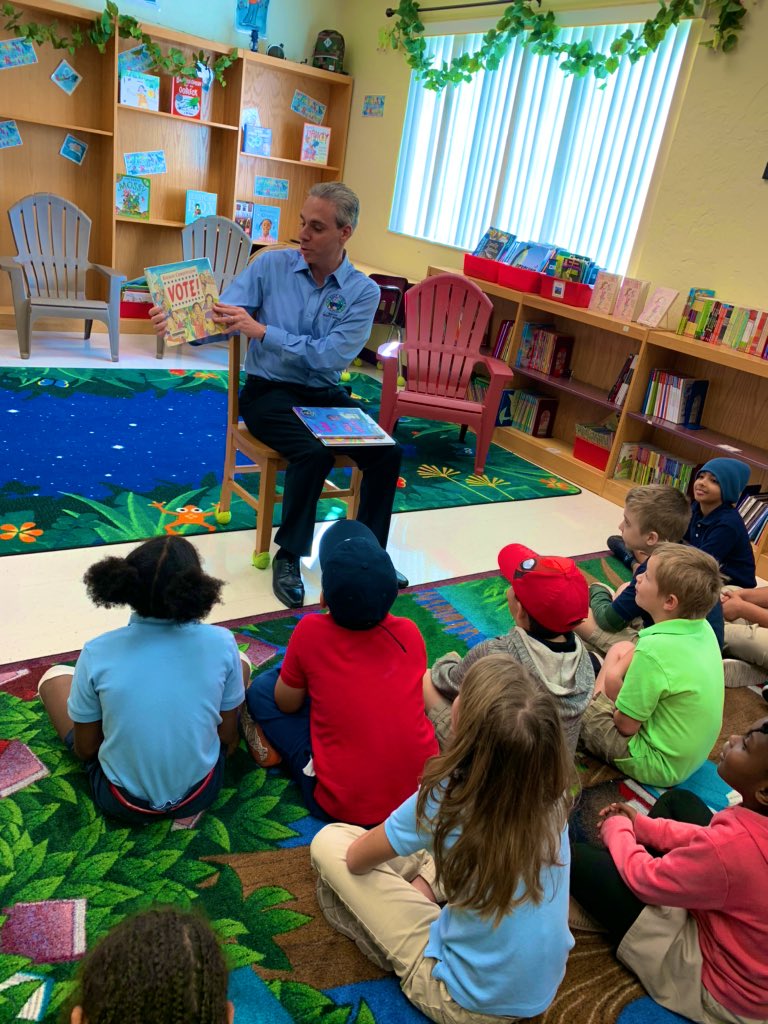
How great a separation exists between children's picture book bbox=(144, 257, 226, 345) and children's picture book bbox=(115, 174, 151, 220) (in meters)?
3.58

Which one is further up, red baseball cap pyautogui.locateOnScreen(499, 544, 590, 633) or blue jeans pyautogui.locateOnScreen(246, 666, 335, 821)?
red baseball cap pyautogui.locateOnScreen(499, 544, 590, 633)

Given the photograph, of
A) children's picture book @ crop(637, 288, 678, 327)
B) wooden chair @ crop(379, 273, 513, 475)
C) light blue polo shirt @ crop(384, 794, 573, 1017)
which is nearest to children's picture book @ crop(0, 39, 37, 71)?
wooden chair @ crop(379, 273, 513, 475)

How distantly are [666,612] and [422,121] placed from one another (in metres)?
5.32

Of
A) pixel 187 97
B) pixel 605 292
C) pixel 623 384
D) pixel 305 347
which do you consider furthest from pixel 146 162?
pixel 623 384

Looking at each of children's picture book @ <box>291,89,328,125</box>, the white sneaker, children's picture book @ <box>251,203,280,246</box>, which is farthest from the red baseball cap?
children's picture book @ <box>291,89,328,125</box>

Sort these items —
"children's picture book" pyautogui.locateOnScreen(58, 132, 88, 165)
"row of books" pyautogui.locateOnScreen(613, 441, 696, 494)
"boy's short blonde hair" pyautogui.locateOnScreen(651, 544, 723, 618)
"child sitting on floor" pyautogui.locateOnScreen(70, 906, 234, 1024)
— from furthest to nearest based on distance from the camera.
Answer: "children's picture book" pyautogui.locateOnScreen(58, 132, 88, 165) < "row of books" pyautogui.locateOnScreen(613, 441, 696, 494) < "boy's short blonde hair" pyautogui.locateOnScreen(651, 544, 723, 618) < "child sitting on floor" pyautogui.locateOnScreen(70, 906, 234, 1024)

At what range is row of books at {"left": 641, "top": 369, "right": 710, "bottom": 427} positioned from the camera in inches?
167

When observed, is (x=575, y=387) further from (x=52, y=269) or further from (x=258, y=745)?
(x=52, y=269)

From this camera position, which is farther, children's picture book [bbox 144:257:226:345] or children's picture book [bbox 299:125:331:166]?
children's picture book [bbox 299:125:331:166]

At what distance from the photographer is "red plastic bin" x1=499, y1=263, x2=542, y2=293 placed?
489cm

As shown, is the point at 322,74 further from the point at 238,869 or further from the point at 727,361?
the point at 238,869

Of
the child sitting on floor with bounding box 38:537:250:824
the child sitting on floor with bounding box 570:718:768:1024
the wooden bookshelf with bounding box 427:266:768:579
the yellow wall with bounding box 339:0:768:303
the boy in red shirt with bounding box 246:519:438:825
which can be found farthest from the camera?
the wooden bookshelf with bounding box 427:266:768:579

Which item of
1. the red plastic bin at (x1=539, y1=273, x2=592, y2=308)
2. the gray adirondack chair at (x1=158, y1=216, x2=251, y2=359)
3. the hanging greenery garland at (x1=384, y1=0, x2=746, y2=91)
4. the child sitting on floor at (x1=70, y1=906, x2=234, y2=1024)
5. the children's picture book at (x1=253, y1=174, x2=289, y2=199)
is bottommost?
the child sitting on floor at (x1=70, y1=906, x2=234, y2=1024)

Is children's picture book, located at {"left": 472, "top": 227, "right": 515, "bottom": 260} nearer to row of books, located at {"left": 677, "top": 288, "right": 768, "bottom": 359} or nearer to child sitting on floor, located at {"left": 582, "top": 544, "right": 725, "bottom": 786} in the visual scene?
row of books, located at {"left": 677, "top": 288, "right": 768, "bottom": 359}
